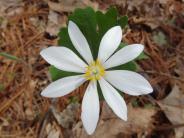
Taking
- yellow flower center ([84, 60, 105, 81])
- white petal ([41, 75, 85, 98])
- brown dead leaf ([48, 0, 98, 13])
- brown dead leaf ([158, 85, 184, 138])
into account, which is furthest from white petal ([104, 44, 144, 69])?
brown dead leaf ([48, 0, 98, 13])

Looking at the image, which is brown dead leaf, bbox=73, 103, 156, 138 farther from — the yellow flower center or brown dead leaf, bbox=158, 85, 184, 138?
the yellow flower center

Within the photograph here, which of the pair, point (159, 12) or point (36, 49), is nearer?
point (36, 49)

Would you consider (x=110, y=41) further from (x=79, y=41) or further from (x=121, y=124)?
(x=121, y=124)

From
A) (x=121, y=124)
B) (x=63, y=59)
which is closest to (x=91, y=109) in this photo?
(x=63, y=59)

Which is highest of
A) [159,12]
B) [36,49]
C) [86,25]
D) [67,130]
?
[86,25]

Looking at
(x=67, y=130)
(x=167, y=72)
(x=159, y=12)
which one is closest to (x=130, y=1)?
(x=159, y=12)

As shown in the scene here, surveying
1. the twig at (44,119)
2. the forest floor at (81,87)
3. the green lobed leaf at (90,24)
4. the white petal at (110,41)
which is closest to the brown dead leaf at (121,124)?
the forest floor at (81,87)

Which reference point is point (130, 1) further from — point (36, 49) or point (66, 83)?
point (66, 83)

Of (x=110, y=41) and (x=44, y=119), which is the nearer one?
(x=110, y=41)
